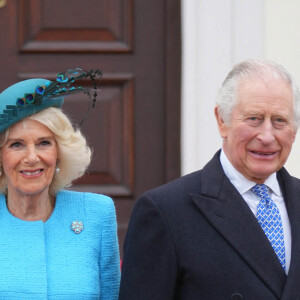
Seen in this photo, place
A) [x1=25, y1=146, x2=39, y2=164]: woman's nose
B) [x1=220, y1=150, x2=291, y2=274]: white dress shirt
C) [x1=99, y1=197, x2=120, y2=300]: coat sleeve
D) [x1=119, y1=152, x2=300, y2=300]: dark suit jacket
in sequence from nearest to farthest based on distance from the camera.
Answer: [x1=119, y1=152, x2=300, y2=300]: dark suit jacket
[x1=220, y1=150, x2=291, y2=274]: white dress shirt
[x1=25, y1=146, x2=39, y2=164]: woman's nose
[x1=99, y1=197, x2=120, y2=300]: coat sleeve

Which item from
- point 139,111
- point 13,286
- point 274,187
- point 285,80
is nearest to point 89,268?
point 13,286

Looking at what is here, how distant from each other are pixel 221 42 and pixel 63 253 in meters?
1.57

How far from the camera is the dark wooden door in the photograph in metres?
4.76

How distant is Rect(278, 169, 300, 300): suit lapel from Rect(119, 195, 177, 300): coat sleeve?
36 centimetres

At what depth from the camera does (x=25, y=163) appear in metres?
3.45

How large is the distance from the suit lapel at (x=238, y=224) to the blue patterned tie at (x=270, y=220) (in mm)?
34

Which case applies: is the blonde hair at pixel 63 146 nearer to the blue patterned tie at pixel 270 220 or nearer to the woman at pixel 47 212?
the woman at pixel 47 212

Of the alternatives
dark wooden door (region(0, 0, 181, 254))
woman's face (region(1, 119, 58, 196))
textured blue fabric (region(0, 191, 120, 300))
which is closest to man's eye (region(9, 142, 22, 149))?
woman's face (region(1, 119, 58, 196))

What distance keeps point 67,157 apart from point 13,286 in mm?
507

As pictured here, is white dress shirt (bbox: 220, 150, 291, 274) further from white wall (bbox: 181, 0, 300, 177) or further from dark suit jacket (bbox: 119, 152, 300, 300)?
white wall (bbox: 181, 0, 300, 177)

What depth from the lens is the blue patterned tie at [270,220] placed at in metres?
3.20

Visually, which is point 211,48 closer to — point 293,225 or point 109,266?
point 109,266

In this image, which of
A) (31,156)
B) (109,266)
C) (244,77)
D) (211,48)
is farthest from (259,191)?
(211,48)

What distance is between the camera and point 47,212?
12.0 ft
